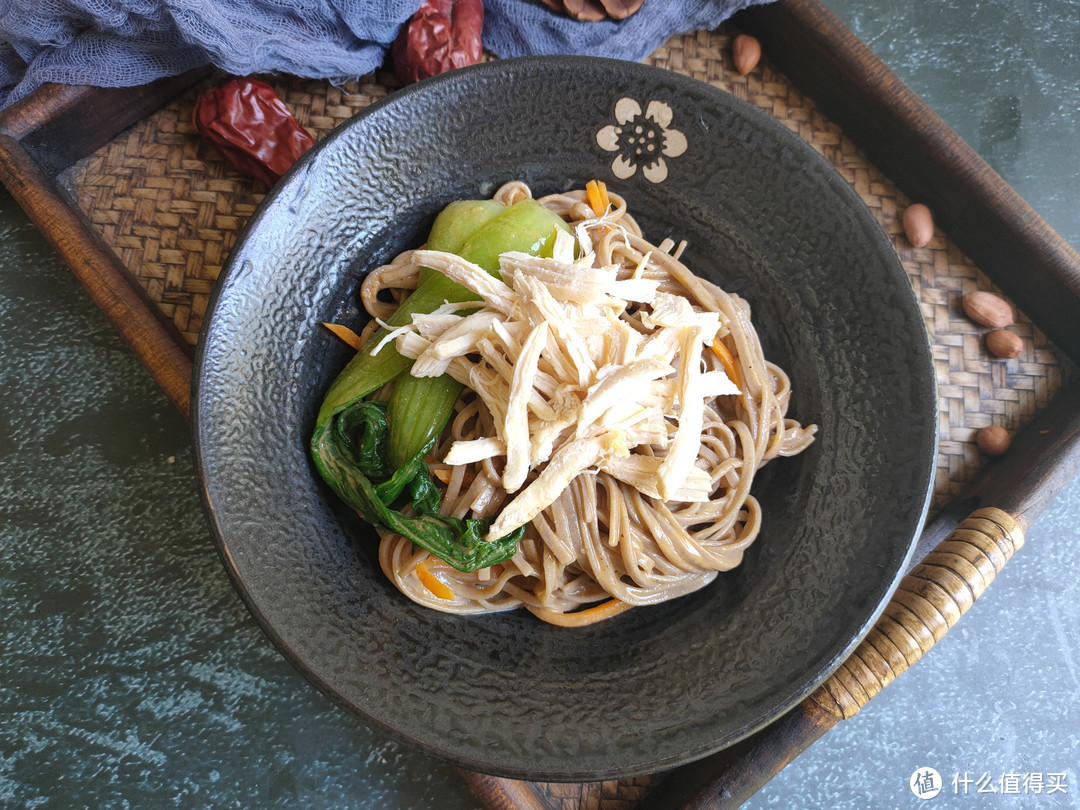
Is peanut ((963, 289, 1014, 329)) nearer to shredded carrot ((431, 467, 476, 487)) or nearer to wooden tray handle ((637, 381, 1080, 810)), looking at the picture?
wooden tray handle ((637, 381, 1080, 810))

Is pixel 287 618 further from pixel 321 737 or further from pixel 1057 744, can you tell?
pixel 1057 744

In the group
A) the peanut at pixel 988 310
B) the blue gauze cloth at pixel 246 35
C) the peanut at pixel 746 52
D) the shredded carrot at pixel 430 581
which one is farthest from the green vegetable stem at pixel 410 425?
the peanut at pixel 988 310

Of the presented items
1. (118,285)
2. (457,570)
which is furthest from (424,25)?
(457,570)

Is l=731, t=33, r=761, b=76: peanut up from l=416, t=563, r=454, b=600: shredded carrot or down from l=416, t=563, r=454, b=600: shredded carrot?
up

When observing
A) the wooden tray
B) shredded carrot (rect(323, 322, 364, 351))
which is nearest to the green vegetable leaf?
shredded carrot (rect(323, 322, 364, 351))

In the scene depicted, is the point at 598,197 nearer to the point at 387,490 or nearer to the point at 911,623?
the point at 387,490

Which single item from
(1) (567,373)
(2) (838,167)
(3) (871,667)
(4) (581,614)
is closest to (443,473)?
(1) (567,373)

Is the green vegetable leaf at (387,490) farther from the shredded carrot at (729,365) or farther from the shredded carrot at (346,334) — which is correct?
the shredded carrot at (729,365)
